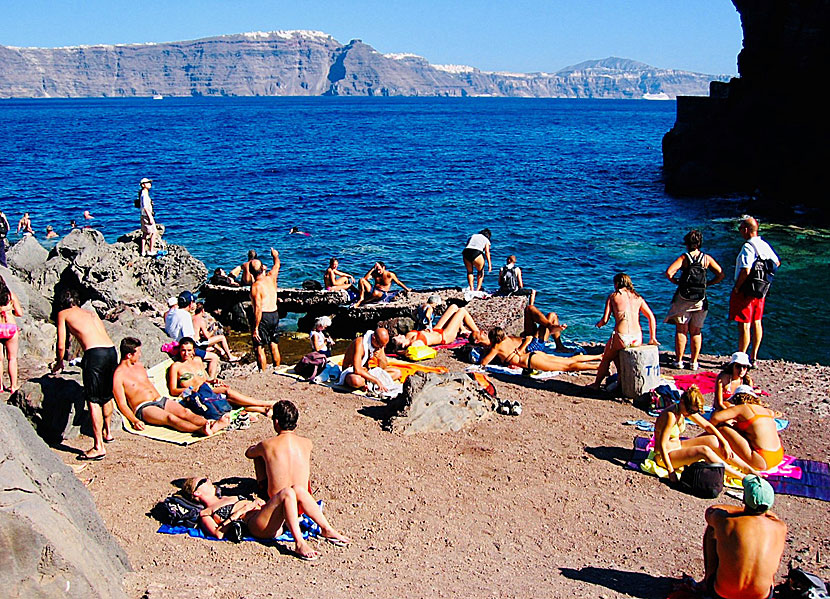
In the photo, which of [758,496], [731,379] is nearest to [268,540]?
[758,496]

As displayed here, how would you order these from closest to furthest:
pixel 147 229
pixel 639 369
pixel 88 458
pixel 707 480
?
pixel 707 480
pixel 88 458
pixel 639 369
pixel 147 229

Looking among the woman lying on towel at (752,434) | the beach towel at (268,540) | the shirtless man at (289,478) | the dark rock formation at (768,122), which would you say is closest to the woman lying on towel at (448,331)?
the woman lying on towel at (752,434)

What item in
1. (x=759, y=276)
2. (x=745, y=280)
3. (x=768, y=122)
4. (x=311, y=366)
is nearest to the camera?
(x=759, y=276)

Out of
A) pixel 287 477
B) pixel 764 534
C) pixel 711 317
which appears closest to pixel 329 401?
pixel 287 477

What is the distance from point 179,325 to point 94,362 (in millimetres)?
4375

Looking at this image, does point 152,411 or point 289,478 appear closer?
point 289,478

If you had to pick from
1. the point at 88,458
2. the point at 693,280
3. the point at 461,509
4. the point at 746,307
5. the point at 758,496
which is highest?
the point at 693,280

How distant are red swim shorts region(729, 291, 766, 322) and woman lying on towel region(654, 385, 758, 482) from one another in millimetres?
3606

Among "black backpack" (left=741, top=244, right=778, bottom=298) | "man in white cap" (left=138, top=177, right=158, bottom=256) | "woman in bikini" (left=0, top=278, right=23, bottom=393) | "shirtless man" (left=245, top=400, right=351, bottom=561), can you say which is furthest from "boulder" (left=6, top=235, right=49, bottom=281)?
"black backpack" (left=741, top=244, right=778, bottom=298)

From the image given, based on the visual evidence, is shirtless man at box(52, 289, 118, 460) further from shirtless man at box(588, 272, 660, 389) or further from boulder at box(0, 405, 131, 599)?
shirtless man at box(588, 272, 660, 389)

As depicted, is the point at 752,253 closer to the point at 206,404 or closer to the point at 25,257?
the point at 206,404

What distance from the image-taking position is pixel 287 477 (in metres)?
7.03

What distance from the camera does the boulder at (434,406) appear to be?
9539 mm

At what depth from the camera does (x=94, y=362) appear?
344 inches
